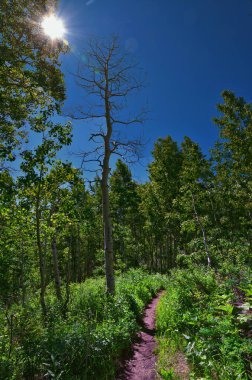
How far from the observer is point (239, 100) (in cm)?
1673

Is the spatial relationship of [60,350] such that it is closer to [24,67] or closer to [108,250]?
[108,250]

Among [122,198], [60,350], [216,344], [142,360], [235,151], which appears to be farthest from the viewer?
[122,198]

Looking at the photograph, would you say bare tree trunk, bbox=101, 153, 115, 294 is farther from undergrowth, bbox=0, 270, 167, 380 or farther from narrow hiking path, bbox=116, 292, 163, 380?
undergrowth, bbox=0, 270, 167, 380

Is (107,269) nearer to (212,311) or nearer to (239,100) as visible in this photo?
(212,311)

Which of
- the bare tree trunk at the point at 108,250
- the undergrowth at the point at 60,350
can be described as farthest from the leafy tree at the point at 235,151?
the undergrowth at the point at 60,350

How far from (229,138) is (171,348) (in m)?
13.8

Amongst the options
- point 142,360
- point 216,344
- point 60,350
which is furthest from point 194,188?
point 60,350

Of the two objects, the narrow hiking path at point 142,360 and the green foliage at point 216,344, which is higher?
the green foliage at point 216,344

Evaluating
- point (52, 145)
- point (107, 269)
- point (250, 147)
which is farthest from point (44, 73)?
point (250, 147)

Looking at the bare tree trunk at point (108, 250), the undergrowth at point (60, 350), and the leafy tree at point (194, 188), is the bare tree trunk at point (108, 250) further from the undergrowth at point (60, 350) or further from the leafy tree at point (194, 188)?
the leafy tree at point (194, 188)

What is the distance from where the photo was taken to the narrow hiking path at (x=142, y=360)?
5594 millimetres

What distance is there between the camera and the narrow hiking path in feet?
18.4

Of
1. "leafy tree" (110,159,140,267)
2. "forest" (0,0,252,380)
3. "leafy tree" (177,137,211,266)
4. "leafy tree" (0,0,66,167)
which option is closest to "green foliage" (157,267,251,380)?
"forest" (0,0,252,380)

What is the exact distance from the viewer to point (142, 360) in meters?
6.34
